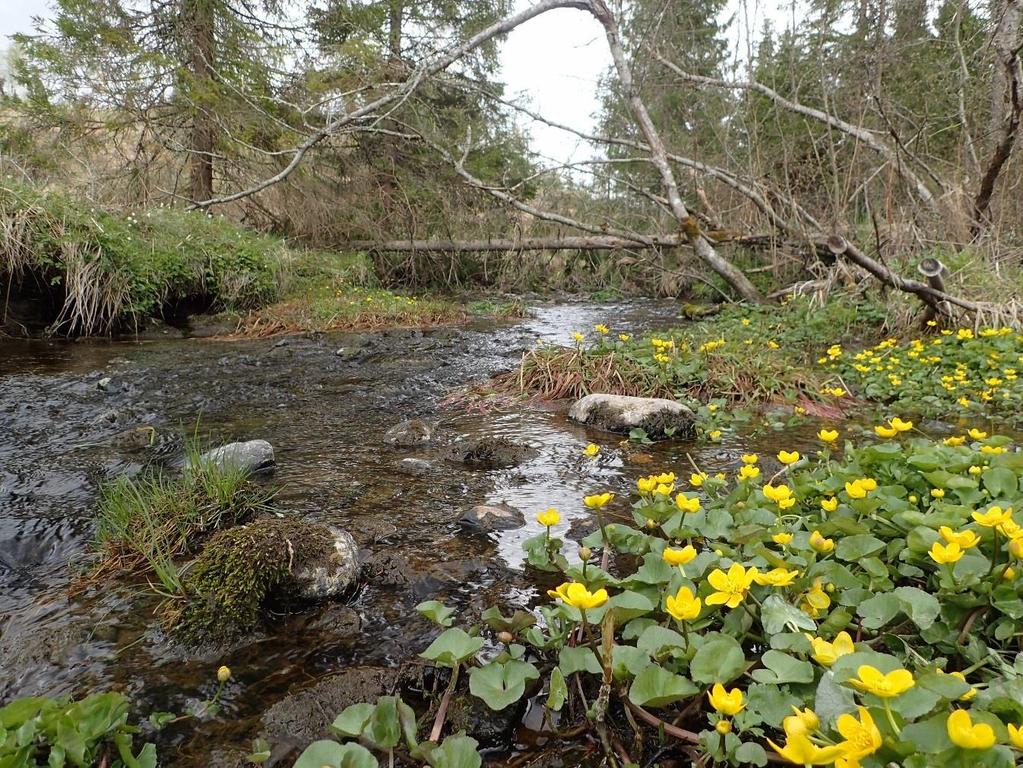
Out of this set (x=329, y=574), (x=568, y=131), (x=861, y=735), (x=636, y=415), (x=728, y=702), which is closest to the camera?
(x=861, y=735)

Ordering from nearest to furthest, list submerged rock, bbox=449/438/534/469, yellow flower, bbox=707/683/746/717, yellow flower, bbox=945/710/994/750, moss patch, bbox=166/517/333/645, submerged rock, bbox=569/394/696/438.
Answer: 1. yellow flower, bbox=945/710/994/750
2. yellow flower, bbox=707/683/746/717
3. moss patch, bbox=166/517/333/645
4. submerged rock, bbox=449/438/534/469
5. submerged rock, bbox=569/394/696/438

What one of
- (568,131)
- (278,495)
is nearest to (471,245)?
(568,131)

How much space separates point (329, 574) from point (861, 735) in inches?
62.5

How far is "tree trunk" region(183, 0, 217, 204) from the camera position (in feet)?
34.0

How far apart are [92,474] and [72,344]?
14.8ft

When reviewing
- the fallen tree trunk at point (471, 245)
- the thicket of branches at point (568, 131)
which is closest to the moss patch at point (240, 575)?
the thicket of branches at point (568, 131)

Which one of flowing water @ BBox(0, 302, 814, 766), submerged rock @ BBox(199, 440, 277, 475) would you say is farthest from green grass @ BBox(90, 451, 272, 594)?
submerged rock @ BBox(199, 440, 277, 475)

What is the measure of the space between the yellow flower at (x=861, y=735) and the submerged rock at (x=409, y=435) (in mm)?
Result: 2940

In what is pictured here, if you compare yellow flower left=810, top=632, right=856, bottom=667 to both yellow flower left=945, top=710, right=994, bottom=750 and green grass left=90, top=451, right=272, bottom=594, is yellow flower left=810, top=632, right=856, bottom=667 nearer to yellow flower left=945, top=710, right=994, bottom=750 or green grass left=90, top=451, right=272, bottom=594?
yellow flower left=945, top=710, right=994, bottom=750

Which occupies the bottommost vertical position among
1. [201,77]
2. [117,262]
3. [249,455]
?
[249,455]

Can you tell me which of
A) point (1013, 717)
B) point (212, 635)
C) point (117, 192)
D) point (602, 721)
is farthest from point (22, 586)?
point (117, 192)

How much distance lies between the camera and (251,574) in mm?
1888

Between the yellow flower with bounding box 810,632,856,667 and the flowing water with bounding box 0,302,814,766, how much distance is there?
952mm

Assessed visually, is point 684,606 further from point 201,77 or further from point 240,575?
point 201,77
